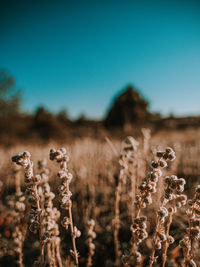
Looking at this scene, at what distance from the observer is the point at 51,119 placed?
22703mm

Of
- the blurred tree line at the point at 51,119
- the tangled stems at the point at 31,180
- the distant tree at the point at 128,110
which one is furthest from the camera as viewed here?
the distant tree at the point at 128,110

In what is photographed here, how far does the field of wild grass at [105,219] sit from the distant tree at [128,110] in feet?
67.4

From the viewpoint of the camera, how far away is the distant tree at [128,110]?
25.1 m

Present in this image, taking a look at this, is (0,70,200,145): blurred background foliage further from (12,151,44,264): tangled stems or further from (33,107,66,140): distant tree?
(12,151,44,264): tangled stems

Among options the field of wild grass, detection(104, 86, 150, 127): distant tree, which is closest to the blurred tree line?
detection(104, 86, 150, 127): distant tree

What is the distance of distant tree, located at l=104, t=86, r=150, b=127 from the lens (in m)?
25.1

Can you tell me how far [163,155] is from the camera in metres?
1.09

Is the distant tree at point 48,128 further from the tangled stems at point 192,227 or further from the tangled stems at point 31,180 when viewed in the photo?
the tangled stems at point 192,227

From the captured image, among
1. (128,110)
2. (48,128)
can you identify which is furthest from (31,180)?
(128,110)

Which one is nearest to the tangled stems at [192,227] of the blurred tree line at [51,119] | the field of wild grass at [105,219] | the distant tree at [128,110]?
the field of wild grass at [105,219]

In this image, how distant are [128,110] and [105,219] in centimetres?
2355

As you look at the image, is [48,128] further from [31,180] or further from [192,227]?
[192,227]

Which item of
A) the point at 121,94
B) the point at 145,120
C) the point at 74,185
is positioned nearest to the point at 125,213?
the point at 74,185

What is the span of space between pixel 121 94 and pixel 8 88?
1796 cm
